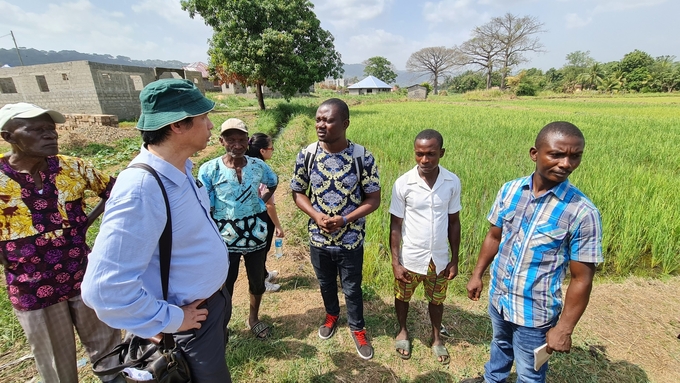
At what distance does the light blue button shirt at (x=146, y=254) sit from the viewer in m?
0.91

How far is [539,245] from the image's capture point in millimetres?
1484

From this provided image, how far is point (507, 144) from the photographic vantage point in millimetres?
6957

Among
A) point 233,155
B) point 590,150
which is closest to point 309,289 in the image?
point 233,155

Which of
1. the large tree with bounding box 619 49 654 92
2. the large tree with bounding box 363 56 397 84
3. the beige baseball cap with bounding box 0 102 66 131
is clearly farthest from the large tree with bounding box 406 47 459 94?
the beige baseball cap with bounding box 0 102 66 131

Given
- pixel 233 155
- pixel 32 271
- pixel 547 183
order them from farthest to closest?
pixel 233 155
pixel 32 271
pixel 547 183

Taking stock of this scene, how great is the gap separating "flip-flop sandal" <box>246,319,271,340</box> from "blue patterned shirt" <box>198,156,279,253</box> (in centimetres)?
71

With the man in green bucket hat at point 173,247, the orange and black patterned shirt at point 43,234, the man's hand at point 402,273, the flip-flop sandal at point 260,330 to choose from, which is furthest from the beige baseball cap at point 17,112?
the man's hand at point 402,273

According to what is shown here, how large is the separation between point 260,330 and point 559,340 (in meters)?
1.99

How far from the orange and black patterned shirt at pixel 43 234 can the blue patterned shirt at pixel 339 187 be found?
1349 millimetres

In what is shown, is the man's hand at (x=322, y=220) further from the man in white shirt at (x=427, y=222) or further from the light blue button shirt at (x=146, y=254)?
the light blue button shirt at (x=146, y=254)

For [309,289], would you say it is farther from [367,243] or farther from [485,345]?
[485,345]

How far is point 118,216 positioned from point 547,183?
179cm

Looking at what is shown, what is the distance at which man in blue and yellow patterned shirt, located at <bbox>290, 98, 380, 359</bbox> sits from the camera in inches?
76.8

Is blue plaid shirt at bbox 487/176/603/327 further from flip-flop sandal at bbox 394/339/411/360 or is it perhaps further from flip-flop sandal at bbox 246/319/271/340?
flip-flop sandal at bbox 246/319/271/340
